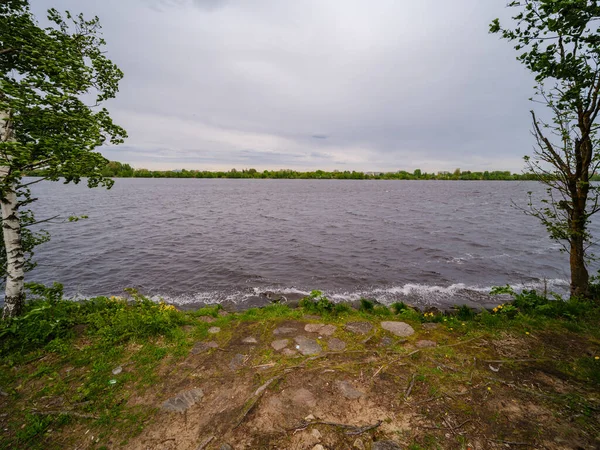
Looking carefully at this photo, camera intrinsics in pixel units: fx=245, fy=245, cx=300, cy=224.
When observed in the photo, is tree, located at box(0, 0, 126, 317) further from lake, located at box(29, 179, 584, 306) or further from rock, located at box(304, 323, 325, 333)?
rock, located at box(304, 323, 325, 333)

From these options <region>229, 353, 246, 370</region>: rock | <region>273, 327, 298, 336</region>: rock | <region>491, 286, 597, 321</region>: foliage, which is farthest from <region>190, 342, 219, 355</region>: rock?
<region>491, 286, 597, 321</region>: foliage

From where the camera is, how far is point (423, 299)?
1188 centimetres

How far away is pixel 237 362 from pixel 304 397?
5.80 feet

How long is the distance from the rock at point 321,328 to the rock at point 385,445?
2.91m

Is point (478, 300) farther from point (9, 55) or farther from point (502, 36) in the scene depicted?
point (9, 55)

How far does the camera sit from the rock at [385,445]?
Result: 350 centimetres

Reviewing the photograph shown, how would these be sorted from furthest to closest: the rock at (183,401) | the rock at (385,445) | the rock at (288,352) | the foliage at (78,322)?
the rock at (288,352), the foliage at (78,322), the rock at (183,401), the rock at (385,445)

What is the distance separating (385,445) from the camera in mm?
3541

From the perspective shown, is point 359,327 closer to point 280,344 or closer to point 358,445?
point 280,344

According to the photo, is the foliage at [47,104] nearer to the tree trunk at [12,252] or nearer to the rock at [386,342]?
the tree trunk at [12,252]

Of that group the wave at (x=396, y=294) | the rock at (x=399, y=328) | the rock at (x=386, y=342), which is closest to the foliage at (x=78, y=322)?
the wave at (x=396, y=294)

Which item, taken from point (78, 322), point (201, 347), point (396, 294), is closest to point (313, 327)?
point (201, 347)

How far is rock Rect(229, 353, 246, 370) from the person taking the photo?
5.23 meters

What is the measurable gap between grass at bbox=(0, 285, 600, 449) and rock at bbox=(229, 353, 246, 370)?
0.37 metres
